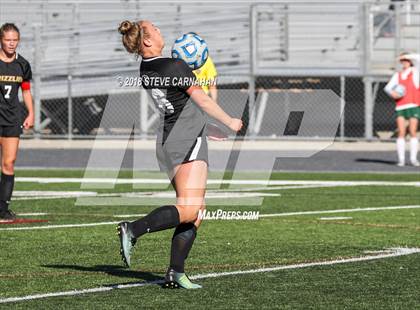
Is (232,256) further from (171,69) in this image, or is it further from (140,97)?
(140,97)

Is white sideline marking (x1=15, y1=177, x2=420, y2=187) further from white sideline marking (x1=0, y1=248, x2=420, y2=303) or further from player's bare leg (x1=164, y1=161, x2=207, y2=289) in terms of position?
player's bare leg (x1=164, y1=161, x2=207, y2=289)

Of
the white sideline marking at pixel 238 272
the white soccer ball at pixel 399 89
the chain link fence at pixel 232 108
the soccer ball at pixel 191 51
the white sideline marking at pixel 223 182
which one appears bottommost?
the chain link fence at pixel 232 108

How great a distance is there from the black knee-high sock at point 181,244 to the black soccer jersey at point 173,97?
0.64 m

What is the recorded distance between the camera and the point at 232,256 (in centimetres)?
1034

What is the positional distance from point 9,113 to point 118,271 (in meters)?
4.18

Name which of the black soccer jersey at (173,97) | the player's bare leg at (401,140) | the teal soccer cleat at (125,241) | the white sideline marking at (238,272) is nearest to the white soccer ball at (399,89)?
the player's bare leg at (401,140)

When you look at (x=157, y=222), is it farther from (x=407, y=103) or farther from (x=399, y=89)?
(x=407, y=103)

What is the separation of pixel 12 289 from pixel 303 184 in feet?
36.0

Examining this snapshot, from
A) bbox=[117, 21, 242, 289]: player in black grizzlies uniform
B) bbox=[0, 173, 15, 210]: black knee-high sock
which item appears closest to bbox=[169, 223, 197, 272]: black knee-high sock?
bbox=[117, 21, 242, 289]: player in black grizzlies uniform

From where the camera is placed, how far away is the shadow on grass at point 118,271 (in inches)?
358

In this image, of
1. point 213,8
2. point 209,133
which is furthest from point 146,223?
point 213,8

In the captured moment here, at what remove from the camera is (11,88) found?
13.3 meters

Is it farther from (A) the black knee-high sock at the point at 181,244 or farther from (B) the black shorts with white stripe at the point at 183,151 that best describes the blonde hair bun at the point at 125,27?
(A) the black knee-high sock at the point at 181,244

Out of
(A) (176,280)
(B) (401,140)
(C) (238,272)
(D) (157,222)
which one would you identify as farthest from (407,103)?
(D) (157,222)
